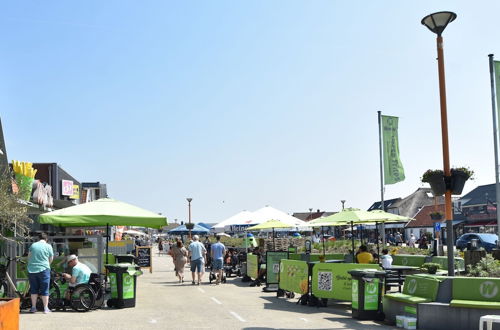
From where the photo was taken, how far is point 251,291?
18.0 m

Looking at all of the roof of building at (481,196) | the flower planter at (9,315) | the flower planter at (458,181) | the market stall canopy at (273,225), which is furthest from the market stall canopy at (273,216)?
the roof of building at (481,196)

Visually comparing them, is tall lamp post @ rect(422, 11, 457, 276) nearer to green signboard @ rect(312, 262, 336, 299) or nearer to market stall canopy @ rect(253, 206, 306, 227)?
green signboard @ rect(312, 262, 336, 299)

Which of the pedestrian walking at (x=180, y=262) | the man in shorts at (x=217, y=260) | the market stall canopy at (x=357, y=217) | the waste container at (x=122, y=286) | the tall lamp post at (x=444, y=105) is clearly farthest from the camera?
the pedestrian walking at (x=180, y=262)

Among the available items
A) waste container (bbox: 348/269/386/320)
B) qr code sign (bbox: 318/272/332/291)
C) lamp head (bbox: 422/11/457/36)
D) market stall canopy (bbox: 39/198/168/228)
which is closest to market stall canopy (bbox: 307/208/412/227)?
qr code sign (bbox: 318/272/332/291)

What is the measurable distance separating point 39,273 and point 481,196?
196 feet

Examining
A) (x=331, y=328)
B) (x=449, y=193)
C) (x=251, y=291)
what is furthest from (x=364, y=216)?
(x=331, y=328)

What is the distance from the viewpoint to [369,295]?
12016 millimetres

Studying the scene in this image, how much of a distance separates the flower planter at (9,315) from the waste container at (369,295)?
667 cm

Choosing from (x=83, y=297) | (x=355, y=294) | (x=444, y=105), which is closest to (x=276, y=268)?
(x=355, y=294)

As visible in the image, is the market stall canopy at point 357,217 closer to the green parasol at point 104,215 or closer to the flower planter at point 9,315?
the green parasol at point 104,215

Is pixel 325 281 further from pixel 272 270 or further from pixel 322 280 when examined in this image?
pixel 272 270

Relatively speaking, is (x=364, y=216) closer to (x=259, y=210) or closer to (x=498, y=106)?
(x=498, y=106)

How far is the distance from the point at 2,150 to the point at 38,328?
30.4 ft

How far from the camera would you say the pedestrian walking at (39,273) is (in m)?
12.5
